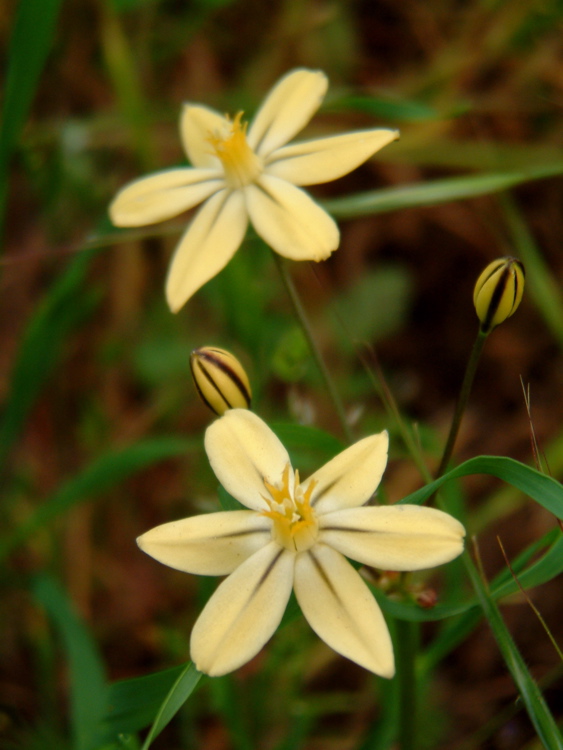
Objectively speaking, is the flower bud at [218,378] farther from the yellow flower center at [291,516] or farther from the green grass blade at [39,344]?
the green grass blade at [39,344]

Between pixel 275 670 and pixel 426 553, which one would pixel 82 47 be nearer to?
pixel 275 670

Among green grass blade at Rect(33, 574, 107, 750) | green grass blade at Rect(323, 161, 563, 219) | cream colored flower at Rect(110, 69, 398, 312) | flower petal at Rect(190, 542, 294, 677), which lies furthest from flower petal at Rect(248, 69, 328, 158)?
green grass blade at Rect(33, 574, 107, 750)

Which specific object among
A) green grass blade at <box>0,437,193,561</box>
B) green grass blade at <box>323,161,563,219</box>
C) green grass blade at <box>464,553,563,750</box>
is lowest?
green grass blade at <box>464,553,563,750</box>

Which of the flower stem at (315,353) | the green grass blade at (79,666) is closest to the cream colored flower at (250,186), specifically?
the flower stem at (315,353)

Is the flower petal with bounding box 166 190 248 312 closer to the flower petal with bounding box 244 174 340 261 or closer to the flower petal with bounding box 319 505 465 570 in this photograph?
the flower petal with bounding box 244 174 340 261

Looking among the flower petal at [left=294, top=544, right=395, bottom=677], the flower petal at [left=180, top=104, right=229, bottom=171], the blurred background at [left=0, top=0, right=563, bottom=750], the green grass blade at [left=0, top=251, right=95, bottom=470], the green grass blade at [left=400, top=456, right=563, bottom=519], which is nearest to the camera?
Result: the flower petal at [left=294, top=544, right=395, bottom=677]

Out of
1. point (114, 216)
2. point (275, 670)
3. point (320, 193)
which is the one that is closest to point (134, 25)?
point (320, 193)

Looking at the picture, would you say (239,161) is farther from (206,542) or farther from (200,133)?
(206,542)
